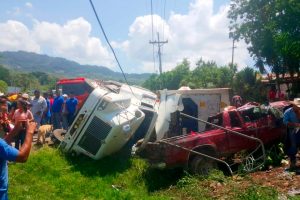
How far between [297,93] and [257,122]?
51.0 feet

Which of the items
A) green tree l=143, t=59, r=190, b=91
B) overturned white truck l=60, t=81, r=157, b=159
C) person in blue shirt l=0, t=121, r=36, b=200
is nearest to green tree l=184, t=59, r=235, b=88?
green tree l=143, t=59, r=190, b=91

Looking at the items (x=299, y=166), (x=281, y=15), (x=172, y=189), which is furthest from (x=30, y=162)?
(x=281, y=15)

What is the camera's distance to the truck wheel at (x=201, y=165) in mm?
9984

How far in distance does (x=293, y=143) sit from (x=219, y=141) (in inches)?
70.2

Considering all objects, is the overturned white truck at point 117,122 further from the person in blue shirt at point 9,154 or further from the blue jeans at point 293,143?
the person in blue shirt at point 9,154

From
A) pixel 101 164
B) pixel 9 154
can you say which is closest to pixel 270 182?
pixel 101 164

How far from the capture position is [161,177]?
1033 centimetres

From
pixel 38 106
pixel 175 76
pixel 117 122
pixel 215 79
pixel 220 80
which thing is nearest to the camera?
pixel 117 122

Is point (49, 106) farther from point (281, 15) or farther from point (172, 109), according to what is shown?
point (281, 15)

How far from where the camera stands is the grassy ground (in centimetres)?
858

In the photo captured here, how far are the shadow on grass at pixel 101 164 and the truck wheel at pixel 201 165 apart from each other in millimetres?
1931

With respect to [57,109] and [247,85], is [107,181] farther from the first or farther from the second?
[247,85]

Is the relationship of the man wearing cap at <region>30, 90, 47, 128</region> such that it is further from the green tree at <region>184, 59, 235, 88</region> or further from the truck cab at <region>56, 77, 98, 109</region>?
the green tree at <region>184, 59, 235, 88</region>

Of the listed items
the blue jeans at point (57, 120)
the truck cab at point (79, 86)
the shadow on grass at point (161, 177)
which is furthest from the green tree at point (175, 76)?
the shadow on grass at point (161, 177)
